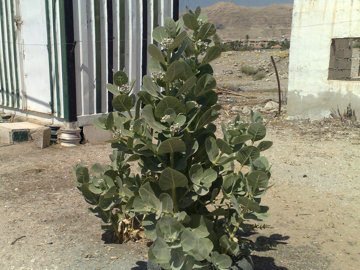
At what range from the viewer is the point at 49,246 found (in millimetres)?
3658

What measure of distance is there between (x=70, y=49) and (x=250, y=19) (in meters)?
110

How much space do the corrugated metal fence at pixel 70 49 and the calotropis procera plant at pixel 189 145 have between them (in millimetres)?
4723

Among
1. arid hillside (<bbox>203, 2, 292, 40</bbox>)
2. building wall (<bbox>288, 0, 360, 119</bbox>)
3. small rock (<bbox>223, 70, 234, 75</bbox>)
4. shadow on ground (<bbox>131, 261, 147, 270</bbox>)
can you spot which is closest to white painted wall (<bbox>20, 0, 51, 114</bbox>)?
shadow on ground (<bbox>131, 261, 147, 270</bbox>)

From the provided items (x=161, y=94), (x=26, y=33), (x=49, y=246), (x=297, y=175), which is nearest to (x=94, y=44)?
(x=26, y=33)

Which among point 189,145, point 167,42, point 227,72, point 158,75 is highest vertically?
point 167,42

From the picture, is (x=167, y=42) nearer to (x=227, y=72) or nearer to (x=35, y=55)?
(x=35, y=55)

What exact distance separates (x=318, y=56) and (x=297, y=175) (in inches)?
167

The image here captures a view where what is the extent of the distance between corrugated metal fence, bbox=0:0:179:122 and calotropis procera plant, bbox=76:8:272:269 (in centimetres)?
472

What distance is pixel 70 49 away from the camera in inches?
282

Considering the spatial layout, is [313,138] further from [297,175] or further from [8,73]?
[8,73]

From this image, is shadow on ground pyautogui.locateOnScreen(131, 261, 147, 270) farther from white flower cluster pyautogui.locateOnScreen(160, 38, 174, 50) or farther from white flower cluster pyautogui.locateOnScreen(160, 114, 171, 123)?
white flower cluster pyautogui.locateOnScreen(160, 38, 174, 50)

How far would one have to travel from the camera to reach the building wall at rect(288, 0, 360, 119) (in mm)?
8922

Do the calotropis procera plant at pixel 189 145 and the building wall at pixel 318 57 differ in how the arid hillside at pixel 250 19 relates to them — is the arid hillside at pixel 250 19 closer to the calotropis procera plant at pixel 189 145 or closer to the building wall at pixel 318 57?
the building wall at pixel 318 57

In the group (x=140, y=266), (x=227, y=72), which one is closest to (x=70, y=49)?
(x=140, y=266)
